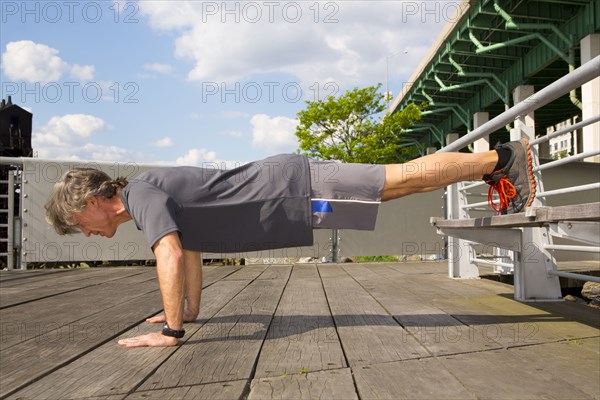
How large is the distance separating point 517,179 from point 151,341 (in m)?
1.83

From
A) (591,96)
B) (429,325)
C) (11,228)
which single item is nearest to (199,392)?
(429,325)

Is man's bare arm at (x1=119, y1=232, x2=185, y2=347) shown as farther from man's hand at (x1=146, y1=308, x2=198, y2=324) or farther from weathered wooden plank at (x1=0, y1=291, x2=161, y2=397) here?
man's hand at (x1=146, y1=308, x2=198, y2=324)

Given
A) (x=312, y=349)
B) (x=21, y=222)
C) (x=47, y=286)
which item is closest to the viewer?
(x=312, y=349)

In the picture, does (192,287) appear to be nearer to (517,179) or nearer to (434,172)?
(434,172)

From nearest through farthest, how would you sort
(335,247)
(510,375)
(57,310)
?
(510,375) → (57,310) → (335,247)

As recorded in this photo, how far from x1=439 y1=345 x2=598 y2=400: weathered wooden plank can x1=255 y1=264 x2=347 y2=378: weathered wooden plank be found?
410 millimetres

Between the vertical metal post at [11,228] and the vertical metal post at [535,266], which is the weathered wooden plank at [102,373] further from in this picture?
the vertical metal post at [11,228]

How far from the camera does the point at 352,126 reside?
77.6ft

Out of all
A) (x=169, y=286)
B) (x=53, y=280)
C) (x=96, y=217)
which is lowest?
(x=53, y=280)

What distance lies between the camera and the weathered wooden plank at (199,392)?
139 centimetres

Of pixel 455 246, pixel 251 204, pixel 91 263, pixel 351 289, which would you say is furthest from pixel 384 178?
pixel 91 263

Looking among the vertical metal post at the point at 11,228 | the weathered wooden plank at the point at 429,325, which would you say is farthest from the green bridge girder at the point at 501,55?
the vertical metal post at the point at 11,228

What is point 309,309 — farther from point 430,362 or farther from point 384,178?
point 430,362

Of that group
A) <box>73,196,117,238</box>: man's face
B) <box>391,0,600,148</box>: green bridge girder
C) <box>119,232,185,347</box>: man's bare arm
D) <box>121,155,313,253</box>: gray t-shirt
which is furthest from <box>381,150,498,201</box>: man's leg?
<box>391,0,600,148</box>: green bridge girder
